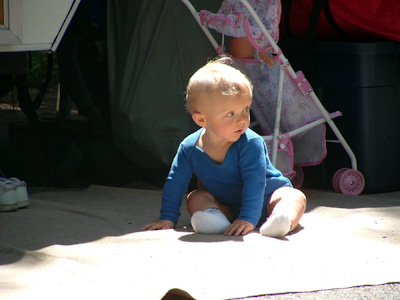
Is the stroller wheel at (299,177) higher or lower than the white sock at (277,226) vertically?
lower

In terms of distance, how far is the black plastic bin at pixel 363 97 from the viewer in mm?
3824

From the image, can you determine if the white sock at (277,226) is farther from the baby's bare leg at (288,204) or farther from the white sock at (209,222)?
the white sock at (209,222)

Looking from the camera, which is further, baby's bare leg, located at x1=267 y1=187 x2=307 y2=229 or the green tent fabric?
the green tent fabric

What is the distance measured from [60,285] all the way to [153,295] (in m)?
0.32

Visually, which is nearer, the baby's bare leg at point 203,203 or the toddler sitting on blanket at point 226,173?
the toddler sitting on blanket at point 226,173

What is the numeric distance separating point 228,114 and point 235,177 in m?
0.30

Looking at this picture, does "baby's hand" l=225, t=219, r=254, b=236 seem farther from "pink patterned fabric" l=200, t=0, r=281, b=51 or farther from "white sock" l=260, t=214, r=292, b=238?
"pink patterned fabric" l=200, t=0, r=281, b=51

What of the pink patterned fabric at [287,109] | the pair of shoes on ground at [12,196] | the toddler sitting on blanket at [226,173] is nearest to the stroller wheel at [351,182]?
the pink patterned fabric at [287,109]

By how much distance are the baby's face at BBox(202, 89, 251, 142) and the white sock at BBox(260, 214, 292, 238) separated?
15.1 inches

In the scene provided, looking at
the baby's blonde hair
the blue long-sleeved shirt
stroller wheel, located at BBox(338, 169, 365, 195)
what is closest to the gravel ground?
the blue long-sleeved shirt

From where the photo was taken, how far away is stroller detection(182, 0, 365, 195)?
11.9ft

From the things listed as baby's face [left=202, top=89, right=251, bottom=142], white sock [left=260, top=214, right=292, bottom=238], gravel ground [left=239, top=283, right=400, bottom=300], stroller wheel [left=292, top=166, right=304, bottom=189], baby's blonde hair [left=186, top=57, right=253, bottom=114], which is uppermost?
baby's blonde hair [left=186, top=57, right=253, bottom=114]

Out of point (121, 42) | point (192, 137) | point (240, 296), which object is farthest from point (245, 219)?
point (121, 42)

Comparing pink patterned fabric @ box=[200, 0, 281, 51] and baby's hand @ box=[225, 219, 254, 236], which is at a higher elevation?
pink patterned fabric @ box=[200, 0, 281, 51]
